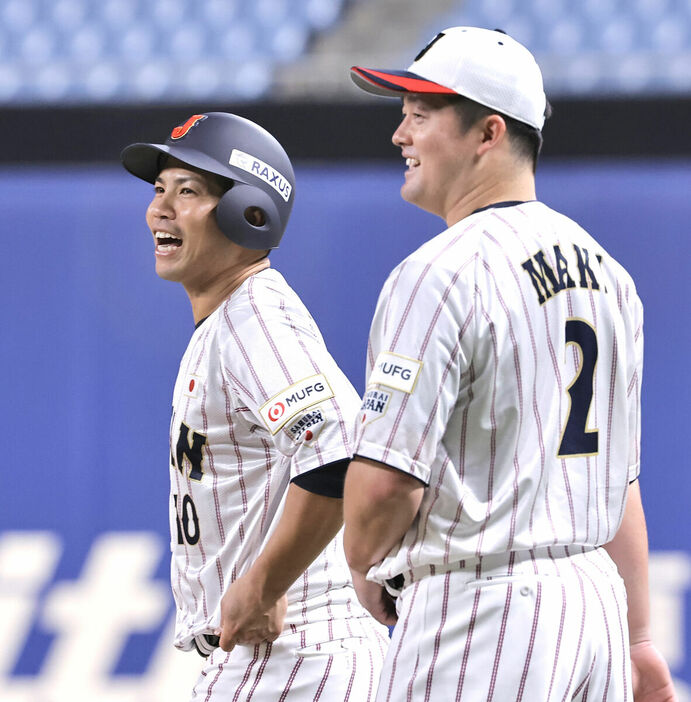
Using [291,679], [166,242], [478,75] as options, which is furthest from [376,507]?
[166,242]

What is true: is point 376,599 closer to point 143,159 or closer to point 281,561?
point 281,561

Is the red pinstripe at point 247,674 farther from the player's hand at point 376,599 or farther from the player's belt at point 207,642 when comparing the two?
the player's hand at point 376,599

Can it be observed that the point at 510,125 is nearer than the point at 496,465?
No

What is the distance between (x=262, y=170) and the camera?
2098 mm

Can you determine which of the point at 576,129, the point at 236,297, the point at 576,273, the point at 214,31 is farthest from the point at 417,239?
the point at 576,273

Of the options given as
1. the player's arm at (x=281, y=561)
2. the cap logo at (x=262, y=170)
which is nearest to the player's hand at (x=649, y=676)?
the player's arm at (x=281, y=561)

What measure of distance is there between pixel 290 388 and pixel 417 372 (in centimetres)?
41

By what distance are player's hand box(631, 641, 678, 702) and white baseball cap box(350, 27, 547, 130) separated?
0.82 meters

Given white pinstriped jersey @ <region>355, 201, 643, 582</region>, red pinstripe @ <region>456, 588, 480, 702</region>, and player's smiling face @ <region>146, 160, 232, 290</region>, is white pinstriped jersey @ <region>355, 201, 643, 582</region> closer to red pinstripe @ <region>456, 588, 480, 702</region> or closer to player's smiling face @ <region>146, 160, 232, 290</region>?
red pinstripe @ <region>456, 588, 480, 702</region>

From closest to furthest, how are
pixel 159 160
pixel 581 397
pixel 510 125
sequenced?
pixel 581 397
pixel 510 125
pixel 159 160

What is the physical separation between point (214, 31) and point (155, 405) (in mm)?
1928

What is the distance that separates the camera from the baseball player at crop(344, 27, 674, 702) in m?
1.38

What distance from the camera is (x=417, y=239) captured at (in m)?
3.85

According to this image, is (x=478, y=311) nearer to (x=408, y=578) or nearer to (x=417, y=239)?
(x=408, y=578)
